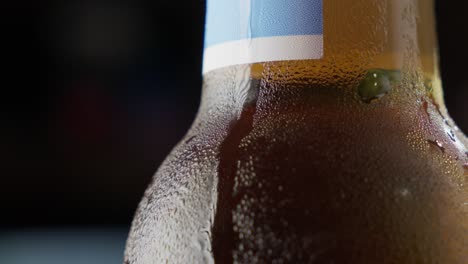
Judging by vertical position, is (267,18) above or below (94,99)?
above

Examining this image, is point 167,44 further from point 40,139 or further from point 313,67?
point 313,67

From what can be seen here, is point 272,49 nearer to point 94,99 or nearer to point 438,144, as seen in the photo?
point 438,144

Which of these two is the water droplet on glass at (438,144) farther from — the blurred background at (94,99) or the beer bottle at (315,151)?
the blurred background at (94,99)

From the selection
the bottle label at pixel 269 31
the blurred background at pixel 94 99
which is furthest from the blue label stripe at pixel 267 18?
the blurred background at pixel 94 99

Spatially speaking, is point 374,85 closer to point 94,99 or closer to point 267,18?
point 267,18

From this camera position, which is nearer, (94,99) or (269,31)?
(269,31)

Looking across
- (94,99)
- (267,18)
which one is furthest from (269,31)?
(94,99)

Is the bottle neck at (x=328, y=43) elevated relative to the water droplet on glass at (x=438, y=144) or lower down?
elevated
